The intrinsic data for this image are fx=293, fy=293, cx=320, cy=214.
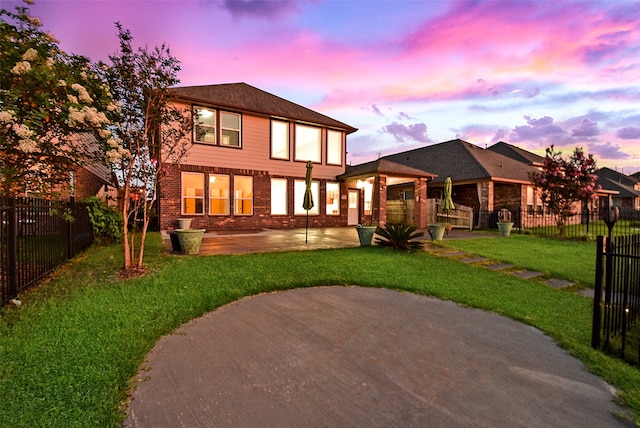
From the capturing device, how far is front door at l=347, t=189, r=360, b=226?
59.0 feet

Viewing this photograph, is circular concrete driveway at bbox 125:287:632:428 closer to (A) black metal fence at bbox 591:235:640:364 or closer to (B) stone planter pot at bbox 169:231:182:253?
(A) black metal fence at bbox 591:235:640:364

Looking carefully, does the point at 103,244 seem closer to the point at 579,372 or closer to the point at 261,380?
the point at 261,380

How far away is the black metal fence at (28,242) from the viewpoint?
4297mm

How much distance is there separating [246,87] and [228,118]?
362cm

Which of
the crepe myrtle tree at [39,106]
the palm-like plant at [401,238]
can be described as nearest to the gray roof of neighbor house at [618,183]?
the palm-like plant at [401,238]

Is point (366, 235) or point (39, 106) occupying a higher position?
point (39, 106)

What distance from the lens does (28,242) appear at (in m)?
4.88

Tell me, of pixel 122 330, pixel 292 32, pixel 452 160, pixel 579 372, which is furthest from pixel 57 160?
pixel 452 160

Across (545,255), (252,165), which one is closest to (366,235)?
(545,255)

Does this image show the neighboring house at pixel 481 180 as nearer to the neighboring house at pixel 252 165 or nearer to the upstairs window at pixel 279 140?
the neighboring house at pixel 252 165

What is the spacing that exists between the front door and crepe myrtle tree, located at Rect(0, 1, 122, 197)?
555 inches

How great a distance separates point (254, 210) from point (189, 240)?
7.76 meters

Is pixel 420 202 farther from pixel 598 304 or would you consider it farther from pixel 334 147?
pixel 598 304

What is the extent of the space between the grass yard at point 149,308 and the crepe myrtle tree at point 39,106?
191cm
